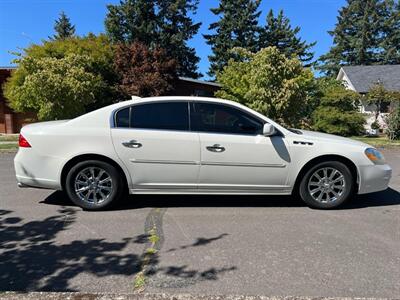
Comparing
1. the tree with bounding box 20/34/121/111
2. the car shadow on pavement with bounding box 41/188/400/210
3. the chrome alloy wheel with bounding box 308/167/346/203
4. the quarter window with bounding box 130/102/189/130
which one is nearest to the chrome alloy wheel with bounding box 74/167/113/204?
the car shadow on pavement with bounding box 41/188/400/210

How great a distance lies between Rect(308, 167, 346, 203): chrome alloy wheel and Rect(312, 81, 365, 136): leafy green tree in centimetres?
1366

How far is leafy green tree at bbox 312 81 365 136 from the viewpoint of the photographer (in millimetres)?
18719

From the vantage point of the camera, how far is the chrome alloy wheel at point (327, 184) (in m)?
5.58

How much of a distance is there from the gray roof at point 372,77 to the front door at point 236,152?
25322 millimetres

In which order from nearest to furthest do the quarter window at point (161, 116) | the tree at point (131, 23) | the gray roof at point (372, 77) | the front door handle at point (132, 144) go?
the front door handle at point (132, 144) → the quarter window at point (161, 116) → the gray roof at point (372, 77) → the tree at point (131, 23)

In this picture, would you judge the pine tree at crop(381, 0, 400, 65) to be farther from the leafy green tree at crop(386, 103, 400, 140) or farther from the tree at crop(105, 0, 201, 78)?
the leafy green tree at crop(386, 103, 400, 140)

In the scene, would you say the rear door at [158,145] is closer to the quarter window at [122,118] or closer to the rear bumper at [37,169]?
the quarter window at [122,118]

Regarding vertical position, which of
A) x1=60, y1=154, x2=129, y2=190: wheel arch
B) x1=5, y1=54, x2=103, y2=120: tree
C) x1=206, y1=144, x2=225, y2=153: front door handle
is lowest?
x1=60, y1=154, x2=129, y2=190: wheel arch

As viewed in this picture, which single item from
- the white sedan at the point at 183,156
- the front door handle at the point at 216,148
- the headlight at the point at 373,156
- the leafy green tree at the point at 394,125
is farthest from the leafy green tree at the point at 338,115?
the front door handle at the point at 216,148

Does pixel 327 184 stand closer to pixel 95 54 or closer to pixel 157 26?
pixel 95 54

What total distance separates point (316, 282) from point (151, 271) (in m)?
1.46

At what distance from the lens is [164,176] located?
17.8 feet

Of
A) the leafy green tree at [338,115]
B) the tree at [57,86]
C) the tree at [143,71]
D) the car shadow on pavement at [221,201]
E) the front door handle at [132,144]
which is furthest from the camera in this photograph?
the tree at [143,71]

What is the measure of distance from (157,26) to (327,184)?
3536 cm
